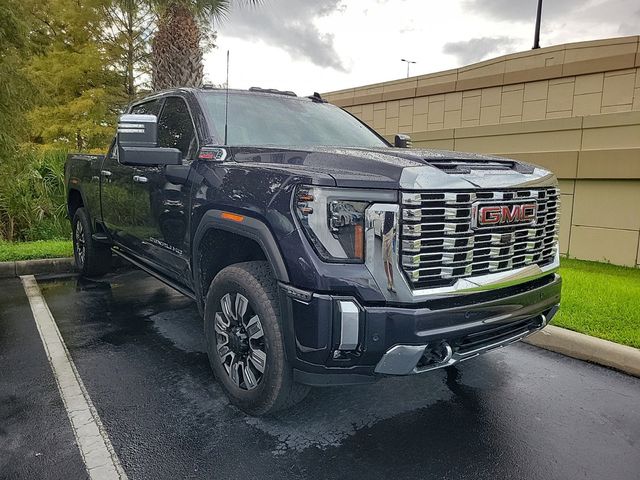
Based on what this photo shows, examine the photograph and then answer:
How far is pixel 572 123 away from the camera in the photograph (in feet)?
26.3

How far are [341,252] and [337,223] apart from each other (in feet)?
0.48

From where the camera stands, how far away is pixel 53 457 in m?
2.56

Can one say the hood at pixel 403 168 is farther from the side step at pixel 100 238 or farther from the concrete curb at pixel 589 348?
the side step at pixel 100 238

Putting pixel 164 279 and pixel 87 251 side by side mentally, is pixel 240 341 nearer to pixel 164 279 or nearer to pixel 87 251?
pixel 164 279

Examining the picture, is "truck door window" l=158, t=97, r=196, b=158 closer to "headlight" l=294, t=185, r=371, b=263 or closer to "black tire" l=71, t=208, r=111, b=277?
"headlight" l=294, t=185, r=371, b=263

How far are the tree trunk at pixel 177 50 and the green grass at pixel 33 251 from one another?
4.28 metres

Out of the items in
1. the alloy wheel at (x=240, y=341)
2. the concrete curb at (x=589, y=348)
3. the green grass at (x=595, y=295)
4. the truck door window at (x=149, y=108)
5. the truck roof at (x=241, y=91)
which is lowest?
the concrete curb at (x=589, y=348)

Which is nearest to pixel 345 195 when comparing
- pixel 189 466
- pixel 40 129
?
pixel 189 466

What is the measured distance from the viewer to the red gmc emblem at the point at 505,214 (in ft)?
8.66

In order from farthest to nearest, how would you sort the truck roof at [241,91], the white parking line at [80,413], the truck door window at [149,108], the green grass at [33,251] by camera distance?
the green grass at [33,251] → the truck door window at [149,108] → the truck roof at [241,91] → the white parking line at [80,413]

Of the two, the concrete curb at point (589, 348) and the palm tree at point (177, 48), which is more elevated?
the palm tree at point (177, 48)

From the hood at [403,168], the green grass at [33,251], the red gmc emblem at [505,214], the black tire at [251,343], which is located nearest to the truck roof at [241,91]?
the hood at [403,168]

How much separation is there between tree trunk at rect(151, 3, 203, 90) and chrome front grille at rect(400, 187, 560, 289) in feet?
28.6

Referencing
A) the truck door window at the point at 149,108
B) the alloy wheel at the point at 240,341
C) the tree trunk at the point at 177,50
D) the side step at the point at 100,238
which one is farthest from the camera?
the tree trunk at the point at 177,50
